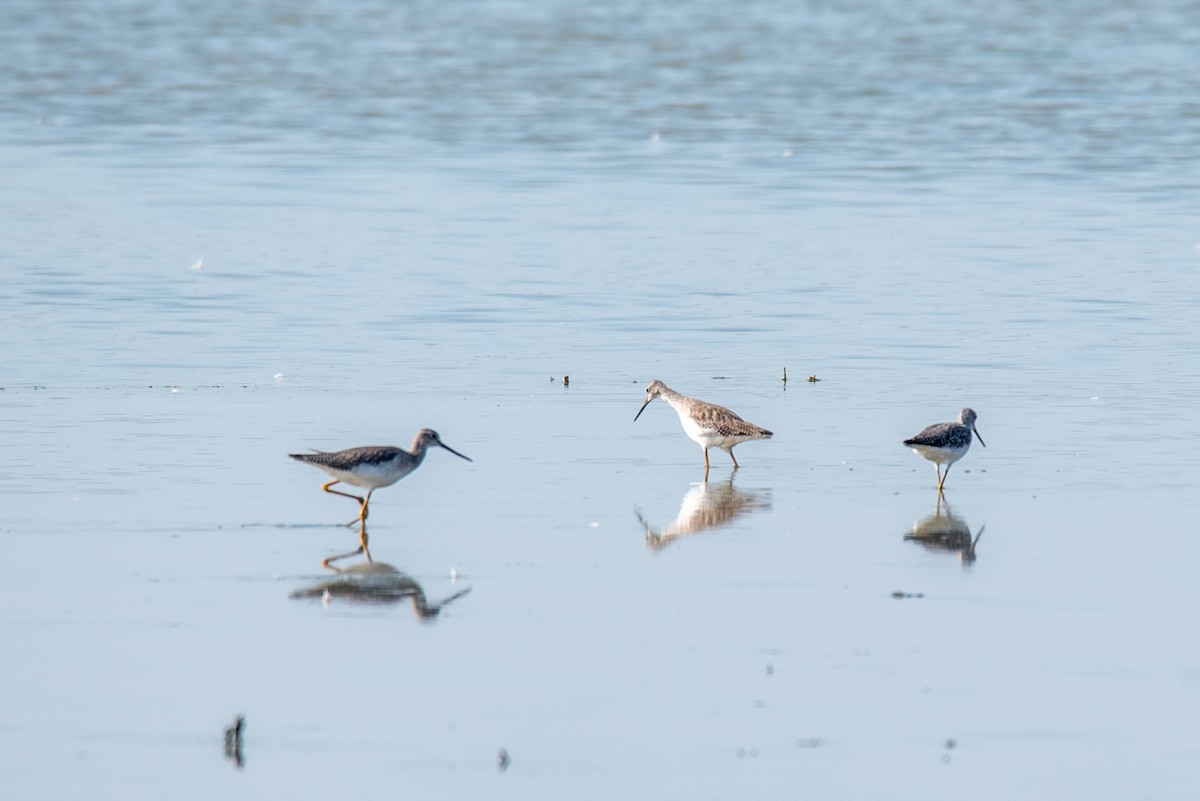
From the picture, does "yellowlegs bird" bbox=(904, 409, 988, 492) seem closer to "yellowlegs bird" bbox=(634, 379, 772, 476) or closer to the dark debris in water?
"yellowlegs bird" bbox=(634, 379, 772, 476)

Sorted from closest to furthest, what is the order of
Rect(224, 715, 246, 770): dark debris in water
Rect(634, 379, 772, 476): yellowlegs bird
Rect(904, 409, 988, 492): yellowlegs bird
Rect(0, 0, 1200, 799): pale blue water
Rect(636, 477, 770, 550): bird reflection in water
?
Rect(224, 715, 246, 770): dark debris in water → Rect(0, 0, 1200, 799): pale blue water → Rect(636, 477, 770, 550): bird reflection in water → Rect(904, 409, 988, 492): yellowlegs bird → Rect(634, 379, 772, 476): yellowlegs bird

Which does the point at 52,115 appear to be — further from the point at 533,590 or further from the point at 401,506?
the point at 533,590

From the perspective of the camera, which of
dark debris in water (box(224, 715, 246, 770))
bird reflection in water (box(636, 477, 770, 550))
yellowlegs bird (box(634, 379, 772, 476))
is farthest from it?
yellowlegs bird (box(634, 379, 772, 476))

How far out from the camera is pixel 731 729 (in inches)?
307

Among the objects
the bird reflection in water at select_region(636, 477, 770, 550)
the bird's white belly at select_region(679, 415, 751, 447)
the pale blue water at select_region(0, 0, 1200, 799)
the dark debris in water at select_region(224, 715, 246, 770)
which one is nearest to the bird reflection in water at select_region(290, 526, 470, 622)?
the pale blue water at select_region(0, 0, 1200, 799)

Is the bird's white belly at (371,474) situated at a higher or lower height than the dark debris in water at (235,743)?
higher

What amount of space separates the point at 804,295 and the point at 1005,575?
10709 mm

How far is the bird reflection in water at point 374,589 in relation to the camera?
31.0ft

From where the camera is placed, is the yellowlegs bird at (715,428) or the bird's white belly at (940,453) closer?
the bird's white belly at (940,453)

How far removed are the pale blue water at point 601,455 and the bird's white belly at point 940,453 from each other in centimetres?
24

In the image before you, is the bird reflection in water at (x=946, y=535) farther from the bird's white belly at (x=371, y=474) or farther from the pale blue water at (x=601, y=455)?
the bird's white belly at (x=371, y=474)

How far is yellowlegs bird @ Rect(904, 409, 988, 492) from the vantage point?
1196cm

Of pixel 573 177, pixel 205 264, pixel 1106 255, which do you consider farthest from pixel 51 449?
pixel 573 177

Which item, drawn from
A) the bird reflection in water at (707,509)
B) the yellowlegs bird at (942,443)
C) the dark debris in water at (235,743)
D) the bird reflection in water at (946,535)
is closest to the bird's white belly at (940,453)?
the yellowlegs bird at (942,443)
